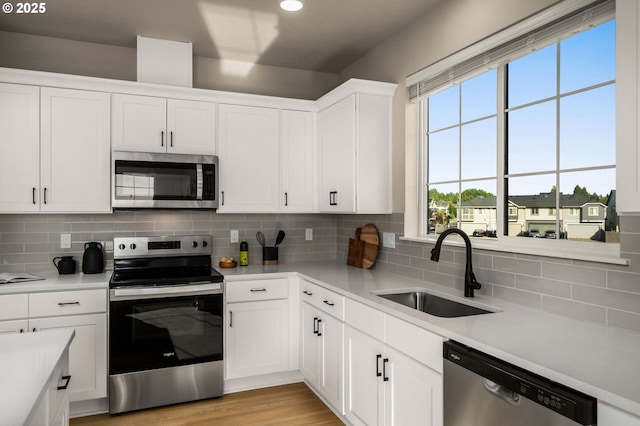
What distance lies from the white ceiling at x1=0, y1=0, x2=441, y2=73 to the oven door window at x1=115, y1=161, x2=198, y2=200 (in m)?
0.99

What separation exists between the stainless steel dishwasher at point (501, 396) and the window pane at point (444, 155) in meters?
1.50

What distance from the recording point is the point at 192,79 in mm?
3680

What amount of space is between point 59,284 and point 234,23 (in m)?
2.12

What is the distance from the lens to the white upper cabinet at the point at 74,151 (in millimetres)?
3059

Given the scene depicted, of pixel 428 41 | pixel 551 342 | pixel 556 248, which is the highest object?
pixel 428 41

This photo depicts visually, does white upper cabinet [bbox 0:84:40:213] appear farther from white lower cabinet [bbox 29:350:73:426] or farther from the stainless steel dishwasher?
the stainless steel dishwasher

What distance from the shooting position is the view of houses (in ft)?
6.45

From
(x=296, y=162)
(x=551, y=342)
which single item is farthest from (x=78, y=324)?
(x=551, y=342)

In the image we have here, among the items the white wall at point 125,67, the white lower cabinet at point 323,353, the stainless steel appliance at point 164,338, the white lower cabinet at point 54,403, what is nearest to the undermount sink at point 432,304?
the white lower cabinet at point 323,353

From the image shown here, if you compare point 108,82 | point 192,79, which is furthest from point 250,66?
point 108,82

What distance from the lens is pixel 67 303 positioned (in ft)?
9.33

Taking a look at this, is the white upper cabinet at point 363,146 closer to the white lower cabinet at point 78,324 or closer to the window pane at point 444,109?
the window pane at point 444,109

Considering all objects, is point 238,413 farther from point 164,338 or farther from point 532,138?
point 532,138

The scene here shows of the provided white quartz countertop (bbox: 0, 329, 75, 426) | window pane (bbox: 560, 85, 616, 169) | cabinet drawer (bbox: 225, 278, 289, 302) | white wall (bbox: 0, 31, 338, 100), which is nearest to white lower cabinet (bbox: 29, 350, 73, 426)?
white quartz countertop (bbox: 0, 329, 75, 426)
